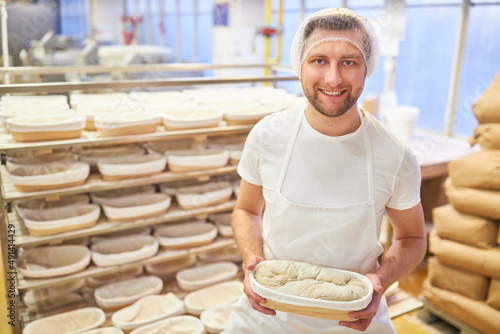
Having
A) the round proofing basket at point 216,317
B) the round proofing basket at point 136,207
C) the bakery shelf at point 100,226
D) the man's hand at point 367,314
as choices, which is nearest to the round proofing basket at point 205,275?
the round proofing basket at point 216,317

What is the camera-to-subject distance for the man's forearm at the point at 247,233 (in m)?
1.60

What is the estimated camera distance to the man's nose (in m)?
1.33

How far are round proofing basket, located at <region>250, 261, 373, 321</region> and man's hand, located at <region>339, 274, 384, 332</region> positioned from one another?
17 mm

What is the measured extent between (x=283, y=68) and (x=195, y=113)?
39.6 inches

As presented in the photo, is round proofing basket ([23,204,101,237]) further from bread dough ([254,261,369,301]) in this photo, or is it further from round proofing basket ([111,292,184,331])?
bread dough ([254,261,369,301])

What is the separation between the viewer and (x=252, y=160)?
5.26 feet

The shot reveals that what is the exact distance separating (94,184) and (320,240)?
166 cm

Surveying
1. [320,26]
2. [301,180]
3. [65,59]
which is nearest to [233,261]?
[301,180]

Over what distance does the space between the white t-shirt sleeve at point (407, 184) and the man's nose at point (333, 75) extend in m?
0.35

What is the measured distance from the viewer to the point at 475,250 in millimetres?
2525

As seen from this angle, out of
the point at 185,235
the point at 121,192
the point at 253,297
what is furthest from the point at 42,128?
the point at 253,297

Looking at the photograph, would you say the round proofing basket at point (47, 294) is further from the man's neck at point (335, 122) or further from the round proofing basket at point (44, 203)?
the man's neck at point (335, 122)

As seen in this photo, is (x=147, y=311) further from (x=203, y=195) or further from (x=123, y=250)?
(x=203, y=195)

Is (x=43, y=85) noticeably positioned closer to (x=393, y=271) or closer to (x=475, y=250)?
(x=393, y=271)
